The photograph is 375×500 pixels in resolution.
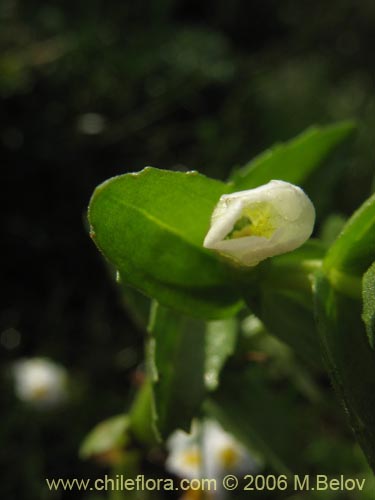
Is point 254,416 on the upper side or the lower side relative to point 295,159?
lower

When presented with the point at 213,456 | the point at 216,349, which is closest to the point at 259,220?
the point at 216,349

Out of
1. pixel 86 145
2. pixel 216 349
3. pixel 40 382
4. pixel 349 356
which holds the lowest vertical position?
pixel 40 382

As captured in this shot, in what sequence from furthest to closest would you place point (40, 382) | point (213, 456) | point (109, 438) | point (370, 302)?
point (40, 382)
point (213, 456)
point (109, 438)
point (370, 302)

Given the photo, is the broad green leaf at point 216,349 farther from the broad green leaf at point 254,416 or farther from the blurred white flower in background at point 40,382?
the blurred white flower in background at point 40,382

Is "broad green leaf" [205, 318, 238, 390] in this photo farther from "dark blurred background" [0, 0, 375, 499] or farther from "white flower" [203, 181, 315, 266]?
"dark blurred background" [0, 0, 375, 499]

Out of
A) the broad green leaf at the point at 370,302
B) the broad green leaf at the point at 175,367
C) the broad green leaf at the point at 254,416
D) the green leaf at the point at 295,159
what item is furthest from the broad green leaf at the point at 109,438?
the broad green leaf at the point at 370,302

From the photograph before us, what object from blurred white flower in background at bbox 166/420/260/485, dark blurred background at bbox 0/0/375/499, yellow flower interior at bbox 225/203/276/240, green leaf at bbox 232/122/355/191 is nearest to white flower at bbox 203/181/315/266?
yellow flower interior at bbox 225/203/276/240

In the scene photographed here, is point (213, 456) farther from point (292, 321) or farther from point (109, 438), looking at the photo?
point (292, 321)
